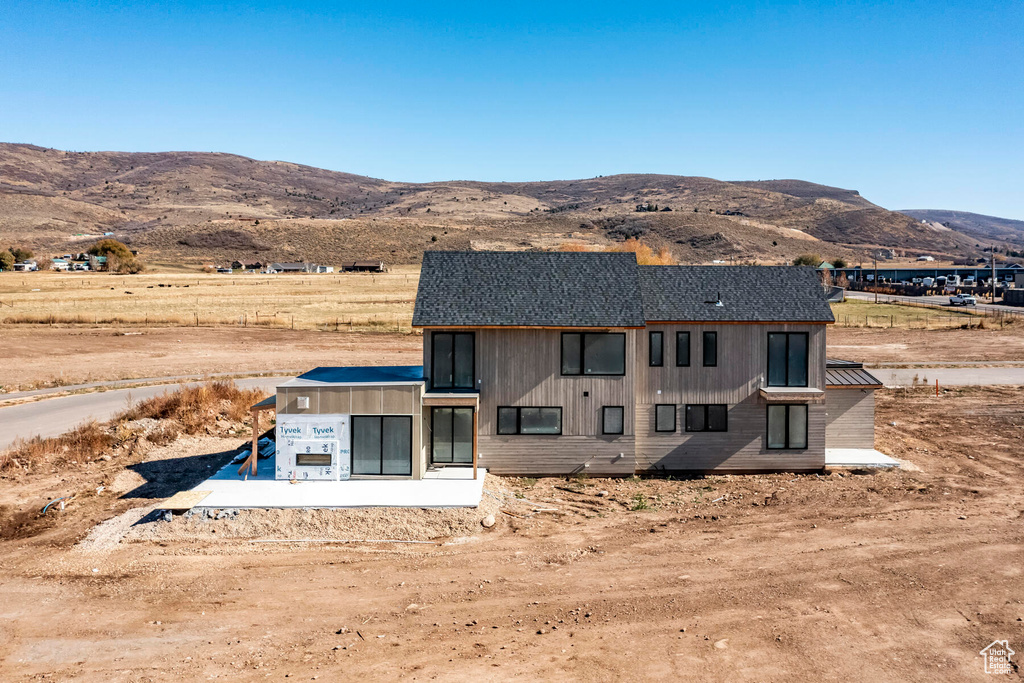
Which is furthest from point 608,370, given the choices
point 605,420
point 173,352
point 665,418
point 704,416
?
point 173,352

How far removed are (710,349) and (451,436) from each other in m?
9.54

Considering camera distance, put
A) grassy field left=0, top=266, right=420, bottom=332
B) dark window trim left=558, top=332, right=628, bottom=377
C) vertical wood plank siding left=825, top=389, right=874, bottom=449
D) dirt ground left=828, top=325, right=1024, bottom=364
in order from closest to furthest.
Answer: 1. dark window trim left=558, top=332, right=628, bottom=377
2. vertical wood plank siding left=825, top=389, right=874, bottom=449
3. dirt ground left=828, top=325, right=1024, bottom=364
4. grassy field left=0, top=266, right=420, bottom=332

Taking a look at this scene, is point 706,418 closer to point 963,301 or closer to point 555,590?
point 555,590

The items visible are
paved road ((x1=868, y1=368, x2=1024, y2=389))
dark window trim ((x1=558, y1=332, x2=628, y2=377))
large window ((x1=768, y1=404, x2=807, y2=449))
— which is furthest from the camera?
paved road ((x1=868, y1=368, x2=1024, y2=389))

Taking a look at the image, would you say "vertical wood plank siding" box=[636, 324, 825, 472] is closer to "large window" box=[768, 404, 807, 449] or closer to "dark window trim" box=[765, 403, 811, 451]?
"dark window trim" box=[765, 403, 811, 451]

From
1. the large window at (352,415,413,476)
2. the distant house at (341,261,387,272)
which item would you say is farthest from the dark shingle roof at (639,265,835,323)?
the distant house at (341,261,387,272)

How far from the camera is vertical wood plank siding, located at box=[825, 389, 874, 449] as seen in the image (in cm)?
2864

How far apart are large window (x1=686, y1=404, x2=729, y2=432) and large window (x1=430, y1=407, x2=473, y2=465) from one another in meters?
7.82

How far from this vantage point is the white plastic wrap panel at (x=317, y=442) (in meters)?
22.9

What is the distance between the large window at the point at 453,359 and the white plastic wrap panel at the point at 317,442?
3.67 m

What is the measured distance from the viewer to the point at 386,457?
2303cm

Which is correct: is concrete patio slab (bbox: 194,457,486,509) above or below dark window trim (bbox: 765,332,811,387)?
below

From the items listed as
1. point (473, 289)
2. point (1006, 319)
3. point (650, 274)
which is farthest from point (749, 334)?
point (1006, 319)

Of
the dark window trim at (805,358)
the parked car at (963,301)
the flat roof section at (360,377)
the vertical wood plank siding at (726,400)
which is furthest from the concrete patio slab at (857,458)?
the parked car at (963,301)
